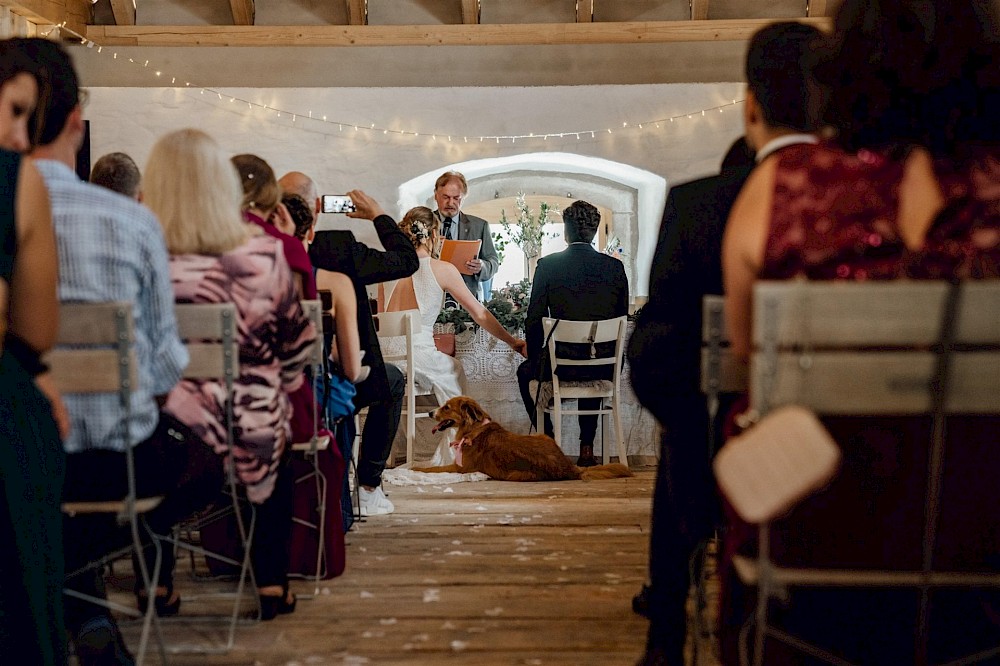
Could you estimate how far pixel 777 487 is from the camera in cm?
124

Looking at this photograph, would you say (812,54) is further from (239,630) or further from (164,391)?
(239,630)

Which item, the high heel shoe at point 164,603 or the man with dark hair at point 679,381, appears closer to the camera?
the man with dark hair at point 679,381

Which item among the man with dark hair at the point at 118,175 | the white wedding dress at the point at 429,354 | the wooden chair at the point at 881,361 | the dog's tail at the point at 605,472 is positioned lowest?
the dog's tail at the point at 605,472

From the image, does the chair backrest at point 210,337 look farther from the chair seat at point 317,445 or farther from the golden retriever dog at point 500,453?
the golden retriever dog at point 500,453

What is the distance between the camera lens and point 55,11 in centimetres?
677

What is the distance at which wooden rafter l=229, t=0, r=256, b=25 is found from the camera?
713 centimetres

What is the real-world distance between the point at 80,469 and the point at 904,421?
5.21ft

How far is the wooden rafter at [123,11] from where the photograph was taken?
717 centimetres

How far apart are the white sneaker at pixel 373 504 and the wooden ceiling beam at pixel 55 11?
4.59 m

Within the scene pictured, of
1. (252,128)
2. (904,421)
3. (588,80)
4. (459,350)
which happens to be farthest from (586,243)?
(904,421)

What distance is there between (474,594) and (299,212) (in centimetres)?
142

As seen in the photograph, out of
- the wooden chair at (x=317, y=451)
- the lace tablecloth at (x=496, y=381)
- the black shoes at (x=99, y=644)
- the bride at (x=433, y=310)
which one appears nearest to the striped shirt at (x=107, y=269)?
the black shoes at (x=99, y=644)

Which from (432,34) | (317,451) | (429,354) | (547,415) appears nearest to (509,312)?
(429,354)

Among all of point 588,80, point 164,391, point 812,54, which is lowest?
point 164,391
